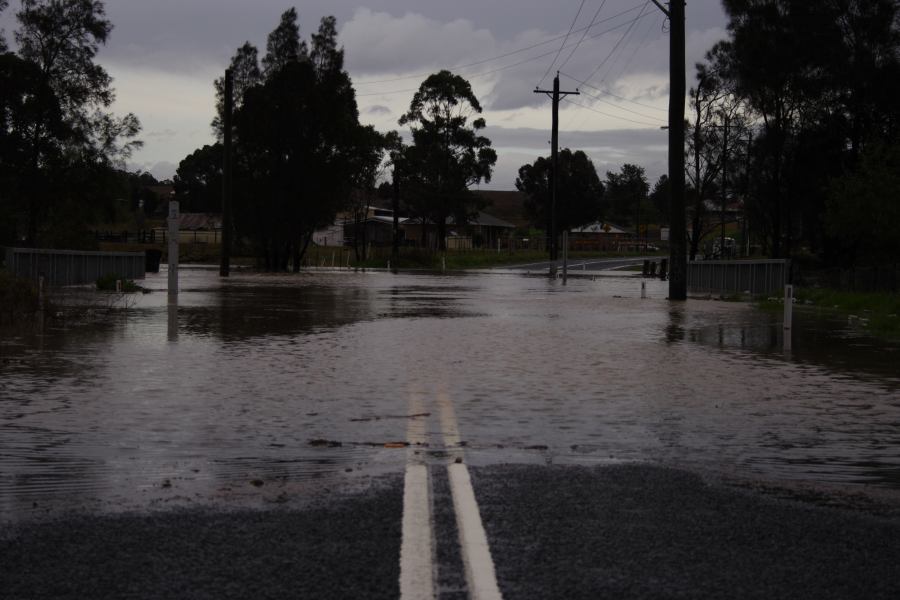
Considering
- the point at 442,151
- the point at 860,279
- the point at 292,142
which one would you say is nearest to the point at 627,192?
the point at 442,151

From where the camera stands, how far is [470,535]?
5770mm

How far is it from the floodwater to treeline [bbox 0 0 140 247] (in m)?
43.3

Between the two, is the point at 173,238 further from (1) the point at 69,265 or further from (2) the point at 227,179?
(2) the point at 227,179

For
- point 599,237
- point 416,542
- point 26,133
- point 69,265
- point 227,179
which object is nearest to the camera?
point 416,542

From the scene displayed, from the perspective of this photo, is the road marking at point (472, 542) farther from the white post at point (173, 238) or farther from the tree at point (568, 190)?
the tree at point (568, 190)

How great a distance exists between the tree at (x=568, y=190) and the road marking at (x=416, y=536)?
429 feet

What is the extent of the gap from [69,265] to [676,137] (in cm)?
1893

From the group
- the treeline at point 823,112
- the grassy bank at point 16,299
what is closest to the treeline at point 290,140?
the treeline at point 823,112

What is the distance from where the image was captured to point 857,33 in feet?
155

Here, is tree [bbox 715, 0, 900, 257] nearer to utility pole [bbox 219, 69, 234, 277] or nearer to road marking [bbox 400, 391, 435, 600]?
utility pole [bbox 219, 69, 234, 277]

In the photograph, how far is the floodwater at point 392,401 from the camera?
7.68m

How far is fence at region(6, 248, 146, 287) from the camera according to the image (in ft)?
103

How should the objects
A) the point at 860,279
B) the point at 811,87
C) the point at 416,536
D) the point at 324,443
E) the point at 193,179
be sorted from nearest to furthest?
the point at 416,536 → the point at 324,443 → the point at 860,279 → the point at 811,87 → the point at 193,179

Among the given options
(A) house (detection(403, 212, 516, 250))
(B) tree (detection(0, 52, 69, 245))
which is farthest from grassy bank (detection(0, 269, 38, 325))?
(A) house (detection(403, 212, 516, 250))
